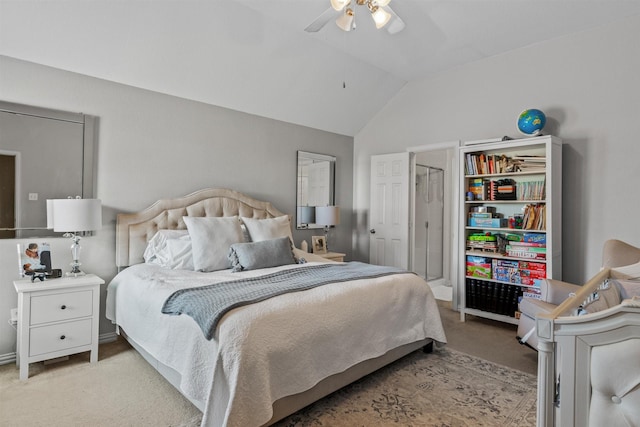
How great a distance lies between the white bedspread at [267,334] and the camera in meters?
1.67

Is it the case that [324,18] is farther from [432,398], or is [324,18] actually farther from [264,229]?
[432,398]

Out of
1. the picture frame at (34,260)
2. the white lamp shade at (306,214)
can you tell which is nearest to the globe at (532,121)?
the white lamp shade at (306,214)

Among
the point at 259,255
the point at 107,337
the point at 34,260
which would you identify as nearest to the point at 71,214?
the point at 34,260

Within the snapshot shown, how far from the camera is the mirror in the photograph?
15.6 feet

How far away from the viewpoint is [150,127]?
11.2 ft

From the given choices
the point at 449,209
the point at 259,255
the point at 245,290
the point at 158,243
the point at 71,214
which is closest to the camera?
the point at 245,290

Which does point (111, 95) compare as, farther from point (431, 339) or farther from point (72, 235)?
point (431, 339)

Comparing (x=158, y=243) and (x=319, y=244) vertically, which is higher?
(x=158, y=243)

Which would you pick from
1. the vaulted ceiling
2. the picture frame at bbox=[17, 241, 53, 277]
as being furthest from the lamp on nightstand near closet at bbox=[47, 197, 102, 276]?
the vaulted ceiling

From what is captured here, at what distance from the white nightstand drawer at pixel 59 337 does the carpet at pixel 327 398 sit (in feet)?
0.61

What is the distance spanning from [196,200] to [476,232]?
312cm

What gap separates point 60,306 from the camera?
8.39 ft

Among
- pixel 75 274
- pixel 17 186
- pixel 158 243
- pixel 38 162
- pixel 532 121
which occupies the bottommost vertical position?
pixel 75 274

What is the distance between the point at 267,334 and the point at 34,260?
2126mm
